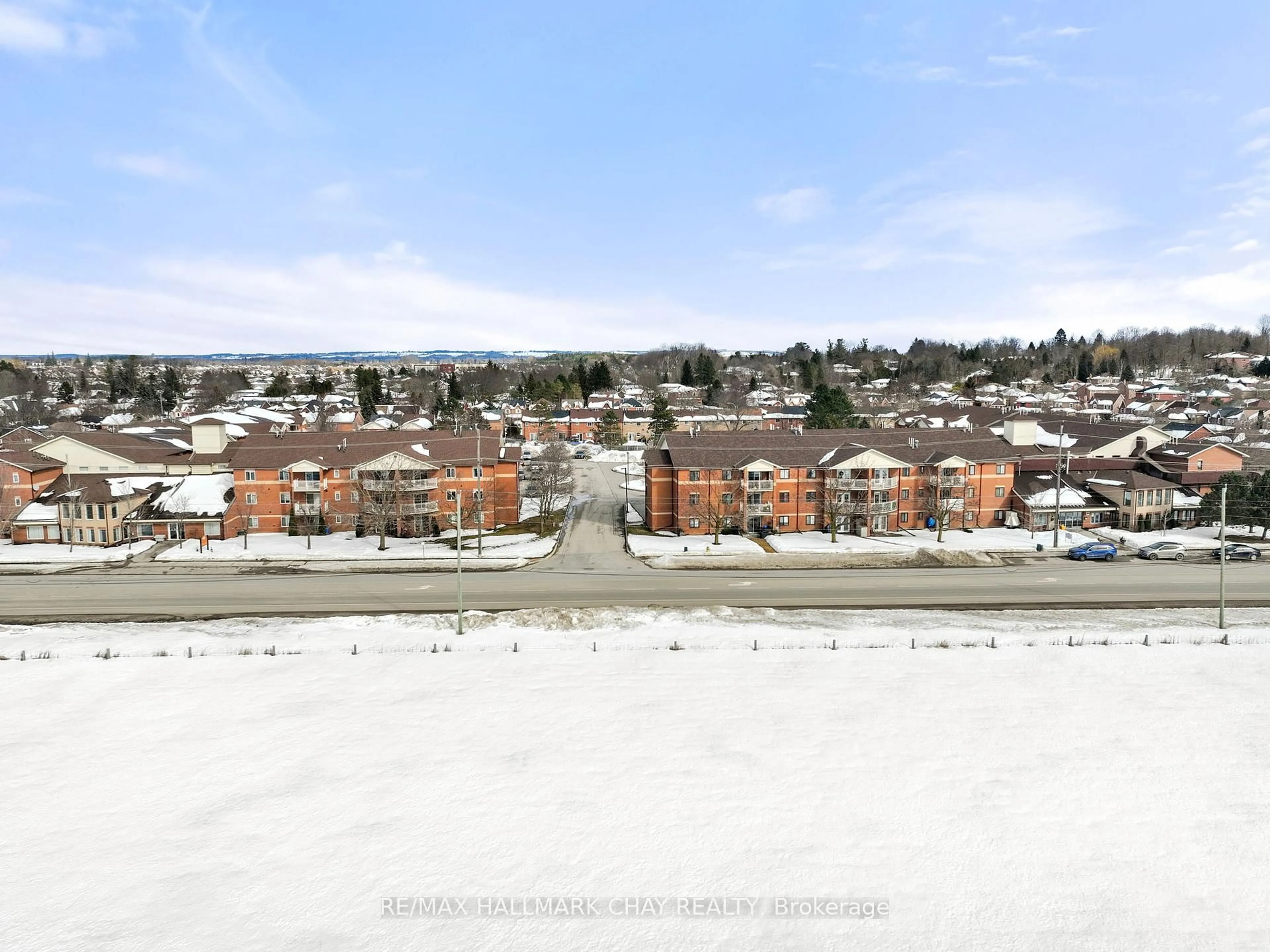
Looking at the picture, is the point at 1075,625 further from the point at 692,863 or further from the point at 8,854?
the point at 8,854

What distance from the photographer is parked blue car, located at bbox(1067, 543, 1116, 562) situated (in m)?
44.4

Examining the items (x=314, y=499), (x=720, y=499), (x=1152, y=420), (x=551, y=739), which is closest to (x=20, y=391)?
(x=314, y=499)

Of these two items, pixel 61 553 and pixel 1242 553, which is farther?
pixel 61 553

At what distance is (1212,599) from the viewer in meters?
35.3

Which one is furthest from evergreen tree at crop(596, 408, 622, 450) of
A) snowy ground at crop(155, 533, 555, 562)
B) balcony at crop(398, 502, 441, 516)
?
snowy ground at crop(155, 533, 555, 562)

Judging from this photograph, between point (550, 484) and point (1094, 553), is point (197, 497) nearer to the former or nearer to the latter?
point (550, 484)

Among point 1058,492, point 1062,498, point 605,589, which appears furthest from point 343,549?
point 1062,498

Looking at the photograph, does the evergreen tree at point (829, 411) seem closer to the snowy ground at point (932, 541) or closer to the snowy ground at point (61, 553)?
the snowy ground at point (932, 541)

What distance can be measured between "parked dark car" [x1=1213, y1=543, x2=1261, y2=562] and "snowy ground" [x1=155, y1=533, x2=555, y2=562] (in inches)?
1816

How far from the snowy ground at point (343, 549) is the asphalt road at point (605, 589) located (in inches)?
102

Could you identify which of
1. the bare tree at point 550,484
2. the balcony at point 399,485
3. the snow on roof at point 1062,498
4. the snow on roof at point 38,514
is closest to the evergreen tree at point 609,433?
the bare tree at point 550,484

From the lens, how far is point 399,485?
4975cm

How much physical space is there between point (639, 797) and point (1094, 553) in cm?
4109

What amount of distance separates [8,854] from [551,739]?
517 inches
